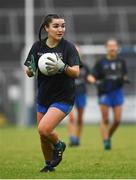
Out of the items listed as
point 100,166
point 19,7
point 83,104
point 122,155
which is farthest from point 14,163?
point 19,7

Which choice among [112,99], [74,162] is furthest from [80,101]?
[74,162]

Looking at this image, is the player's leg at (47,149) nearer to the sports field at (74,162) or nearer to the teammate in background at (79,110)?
the sports field at (74,162)

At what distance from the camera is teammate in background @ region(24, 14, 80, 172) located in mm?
10477

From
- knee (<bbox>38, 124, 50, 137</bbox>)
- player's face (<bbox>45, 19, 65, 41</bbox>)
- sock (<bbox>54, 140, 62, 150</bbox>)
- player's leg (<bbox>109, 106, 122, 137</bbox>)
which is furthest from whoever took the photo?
player's leg (<bbox>109, 106, 122, 137</bbox>)

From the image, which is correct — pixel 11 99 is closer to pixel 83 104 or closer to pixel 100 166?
pixel 83 104

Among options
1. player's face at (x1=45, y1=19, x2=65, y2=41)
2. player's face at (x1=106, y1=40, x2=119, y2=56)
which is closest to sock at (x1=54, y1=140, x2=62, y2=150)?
player's face at (x1=45, y1=19, x2=65, y2=41)

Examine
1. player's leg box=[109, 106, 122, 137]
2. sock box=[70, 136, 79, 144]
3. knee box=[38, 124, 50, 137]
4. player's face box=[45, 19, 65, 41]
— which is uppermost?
player's face box=[45, 19, 65, 41]

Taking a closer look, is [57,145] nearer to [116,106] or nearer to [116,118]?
[116,118]

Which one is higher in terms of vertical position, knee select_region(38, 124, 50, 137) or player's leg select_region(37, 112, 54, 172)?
knee select_region(38, 124, 50, 137)

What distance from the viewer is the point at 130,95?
31.5m

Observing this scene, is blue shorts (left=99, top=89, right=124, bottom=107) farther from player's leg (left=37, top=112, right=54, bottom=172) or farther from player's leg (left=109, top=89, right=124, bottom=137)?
player's leg (left=37, top=112, right=54, bottom=172)

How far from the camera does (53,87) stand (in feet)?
35.0

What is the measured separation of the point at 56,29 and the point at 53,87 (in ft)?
2.57

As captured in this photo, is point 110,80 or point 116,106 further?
point 110,80
